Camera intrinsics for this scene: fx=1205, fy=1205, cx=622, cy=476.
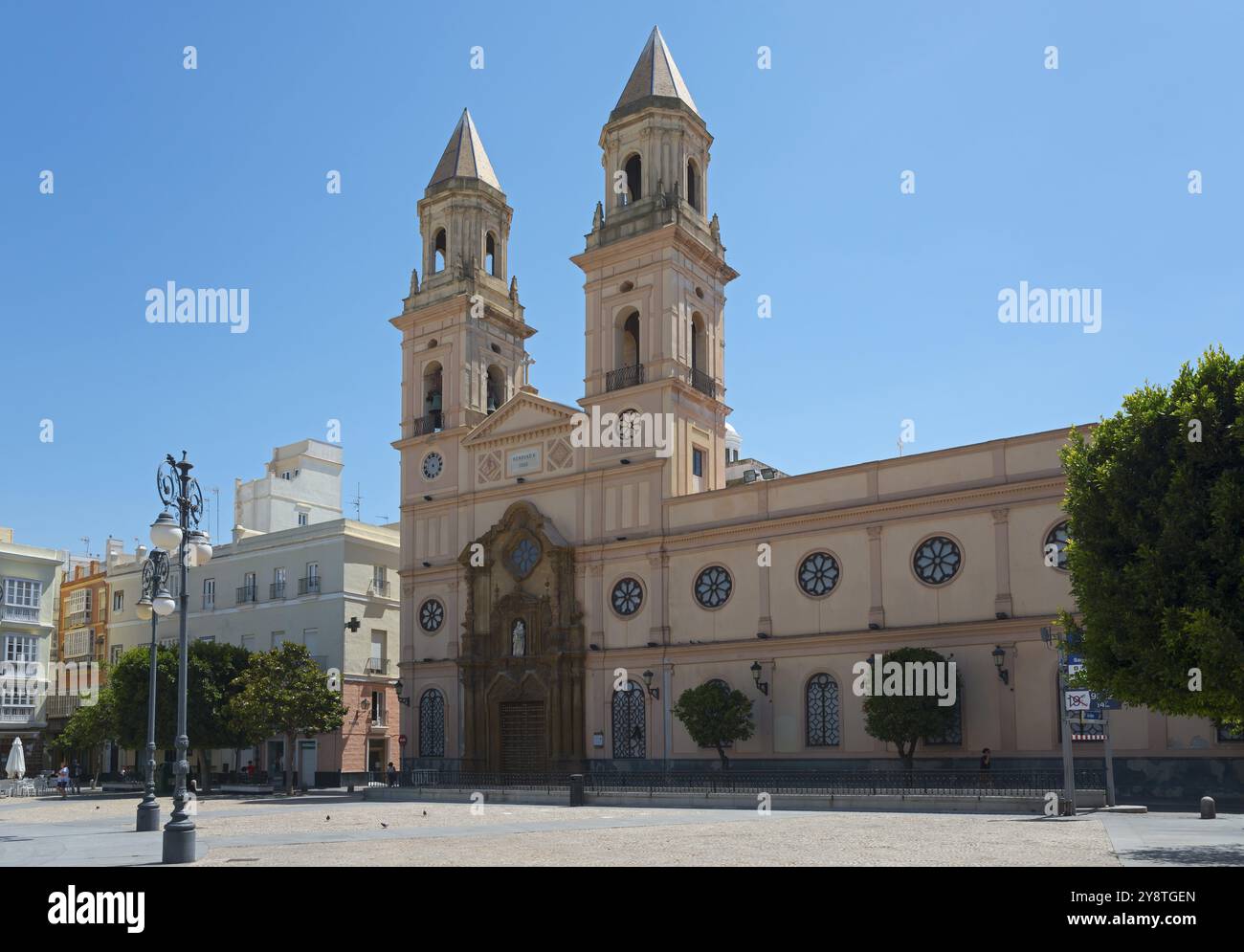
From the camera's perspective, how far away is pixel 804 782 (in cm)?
3928

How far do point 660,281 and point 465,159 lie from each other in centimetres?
1549

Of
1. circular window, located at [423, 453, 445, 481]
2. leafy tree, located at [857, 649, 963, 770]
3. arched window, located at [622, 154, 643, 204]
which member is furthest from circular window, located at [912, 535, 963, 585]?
circular window, located at [423, 453, 445, 481]

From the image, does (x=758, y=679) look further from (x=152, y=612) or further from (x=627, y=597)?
(x=152, y=612)

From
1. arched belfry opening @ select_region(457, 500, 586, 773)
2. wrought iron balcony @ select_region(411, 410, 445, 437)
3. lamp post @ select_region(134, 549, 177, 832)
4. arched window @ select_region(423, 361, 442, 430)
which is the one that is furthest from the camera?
arched window @ select_region(423, 361, 442, 430)

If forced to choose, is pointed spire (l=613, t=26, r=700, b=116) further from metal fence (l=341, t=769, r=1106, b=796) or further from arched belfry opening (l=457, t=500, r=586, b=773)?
metal fence (l=341, t=769, r=1106, b=796)

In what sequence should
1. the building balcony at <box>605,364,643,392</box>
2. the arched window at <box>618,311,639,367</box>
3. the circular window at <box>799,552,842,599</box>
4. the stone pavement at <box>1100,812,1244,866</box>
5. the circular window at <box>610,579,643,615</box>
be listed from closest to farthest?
the stone pavement at <box>1100,812,1244,866</box>
the circular window at <box>799,552,842,599</box>
the circular window at <box>610,579,643,615</box>
the building balcony at <box>605,364,643,392</box>
the arched window at <box>618,311,639,367</box>

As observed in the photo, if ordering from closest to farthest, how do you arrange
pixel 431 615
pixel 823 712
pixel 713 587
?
pixel 823 712
pixel 713 587
pixel 431 615

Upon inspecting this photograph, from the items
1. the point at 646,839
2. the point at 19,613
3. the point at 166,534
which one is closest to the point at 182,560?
the point at 166,534

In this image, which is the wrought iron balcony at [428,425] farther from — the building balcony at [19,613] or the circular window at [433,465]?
the building balcony at [19,613]

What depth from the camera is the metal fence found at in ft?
107

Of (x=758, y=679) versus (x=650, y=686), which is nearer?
(x=758, y=679)

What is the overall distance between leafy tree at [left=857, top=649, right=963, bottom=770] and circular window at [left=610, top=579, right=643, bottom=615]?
11332 millimetres

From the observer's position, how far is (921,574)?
129 feet
